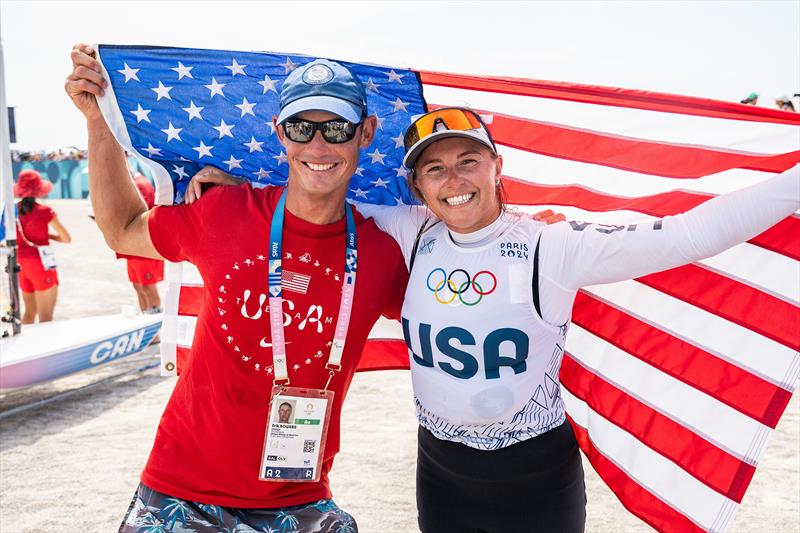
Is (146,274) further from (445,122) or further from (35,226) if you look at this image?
(445,122)

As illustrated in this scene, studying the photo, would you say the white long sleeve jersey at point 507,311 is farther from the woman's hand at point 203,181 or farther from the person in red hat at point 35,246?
the person in red hat at point 35,246

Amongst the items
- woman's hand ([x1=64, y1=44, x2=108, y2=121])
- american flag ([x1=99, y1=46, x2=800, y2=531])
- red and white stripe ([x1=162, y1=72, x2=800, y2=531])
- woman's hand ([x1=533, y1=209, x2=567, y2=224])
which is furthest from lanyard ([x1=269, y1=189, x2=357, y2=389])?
red and white stripe ([x1=162, y1=72, x2=800, y2=531])

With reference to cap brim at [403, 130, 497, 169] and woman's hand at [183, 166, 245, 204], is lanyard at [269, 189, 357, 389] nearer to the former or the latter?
cap brim at [403, 130, 497, 169]

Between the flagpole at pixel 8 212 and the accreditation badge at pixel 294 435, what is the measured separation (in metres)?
6.43

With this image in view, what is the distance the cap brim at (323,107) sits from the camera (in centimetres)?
→ 251

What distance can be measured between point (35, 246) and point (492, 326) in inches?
333

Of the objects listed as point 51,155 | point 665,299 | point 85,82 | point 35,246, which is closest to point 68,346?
point 35,246

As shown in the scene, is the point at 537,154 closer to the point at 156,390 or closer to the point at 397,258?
the point at 397,258

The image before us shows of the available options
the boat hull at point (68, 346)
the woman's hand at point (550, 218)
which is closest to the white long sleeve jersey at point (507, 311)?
the woman's hand at point (550, 218)

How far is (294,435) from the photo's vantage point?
8.35ft

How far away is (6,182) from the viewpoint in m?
8.23

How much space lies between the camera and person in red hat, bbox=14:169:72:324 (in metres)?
9.14

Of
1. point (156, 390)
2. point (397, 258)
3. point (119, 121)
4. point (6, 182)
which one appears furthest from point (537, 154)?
point (6, 182)

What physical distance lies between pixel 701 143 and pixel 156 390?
645cm
